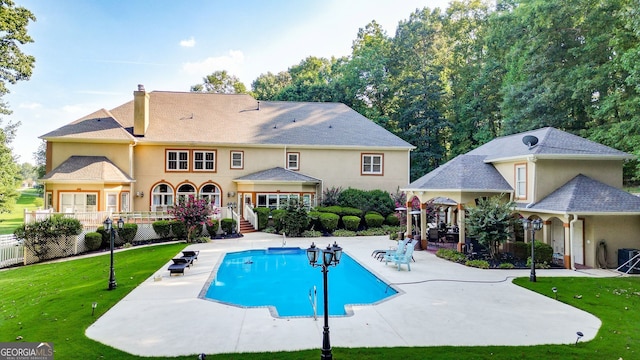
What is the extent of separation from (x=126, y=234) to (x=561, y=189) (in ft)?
70.9

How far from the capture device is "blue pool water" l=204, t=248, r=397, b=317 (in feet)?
32.2

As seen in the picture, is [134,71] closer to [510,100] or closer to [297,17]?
[297,17]

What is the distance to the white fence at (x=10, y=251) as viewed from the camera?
15.5 meters

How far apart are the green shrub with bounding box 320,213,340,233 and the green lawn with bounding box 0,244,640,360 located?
974 cm

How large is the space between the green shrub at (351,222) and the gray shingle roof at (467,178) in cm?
538

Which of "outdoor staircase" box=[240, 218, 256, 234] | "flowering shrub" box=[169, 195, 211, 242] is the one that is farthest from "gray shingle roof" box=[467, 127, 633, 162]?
"flowering shrub" box=[169, 195, 211, 242]

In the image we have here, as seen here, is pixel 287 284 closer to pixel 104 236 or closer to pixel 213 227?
pixel 213 227

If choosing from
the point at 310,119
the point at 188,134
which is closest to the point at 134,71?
the point at 188,134

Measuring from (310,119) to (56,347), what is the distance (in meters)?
24.8

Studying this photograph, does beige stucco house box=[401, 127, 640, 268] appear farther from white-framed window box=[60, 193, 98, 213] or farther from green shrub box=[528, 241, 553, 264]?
white-framed window box=[60, 193, 98, 213]

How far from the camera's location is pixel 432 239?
61.0ft

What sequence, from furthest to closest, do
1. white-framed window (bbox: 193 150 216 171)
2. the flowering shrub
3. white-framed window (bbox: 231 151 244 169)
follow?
white-framed window (bbox: 231 151 244 169) < white-framed window (bbox: 193 150 216 171) < the flowering shrub

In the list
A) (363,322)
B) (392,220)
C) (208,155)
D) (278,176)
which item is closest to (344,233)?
(392,220)

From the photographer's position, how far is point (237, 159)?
2631 cm
